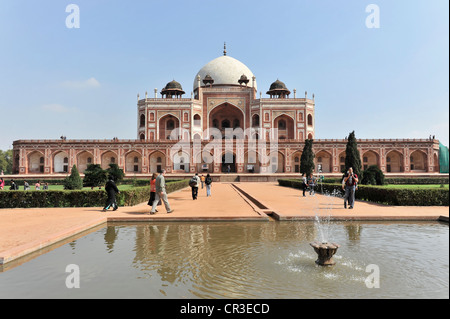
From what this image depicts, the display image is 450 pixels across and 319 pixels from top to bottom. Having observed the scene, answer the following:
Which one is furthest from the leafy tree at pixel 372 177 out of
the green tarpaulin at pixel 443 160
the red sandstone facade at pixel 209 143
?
the green tarpaulin at pixel 443 160

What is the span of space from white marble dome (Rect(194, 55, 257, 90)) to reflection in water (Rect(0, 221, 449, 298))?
4270 centimetres

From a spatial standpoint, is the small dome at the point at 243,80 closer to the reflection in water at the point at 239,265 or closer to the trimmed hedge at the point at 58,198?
the trimmed hedge at the point at 58,198

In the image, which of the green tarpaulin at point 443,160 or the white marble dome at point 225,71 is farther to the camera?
the white marble dome at point 225,71

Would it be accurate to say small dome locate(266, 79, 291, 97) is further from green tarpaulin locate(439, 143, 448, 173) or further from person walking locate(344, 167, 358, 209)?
person walking locate(344, 167, 358, 209)

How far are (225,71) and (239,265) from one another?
150ft

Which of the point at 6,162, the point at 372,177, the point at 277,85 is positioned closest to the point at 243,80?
the point at 277,85

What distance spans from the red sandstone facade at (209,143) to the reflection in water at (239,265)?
29.9 meters

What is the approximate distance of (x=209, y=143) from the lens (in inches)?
1404

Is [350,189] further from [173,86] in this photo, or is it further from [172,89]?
[173,86]

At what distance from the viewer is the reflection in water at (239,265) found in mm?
3260
